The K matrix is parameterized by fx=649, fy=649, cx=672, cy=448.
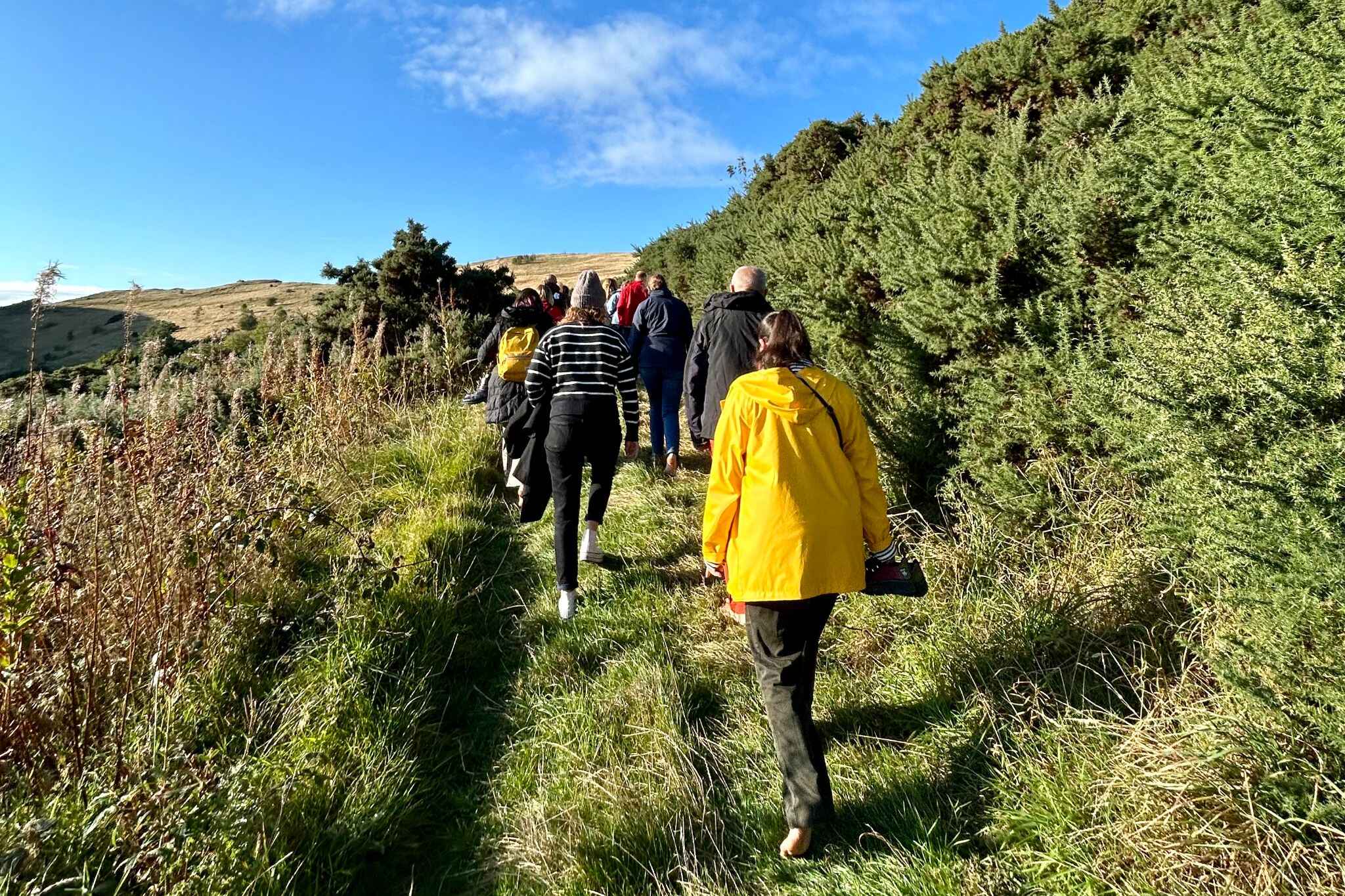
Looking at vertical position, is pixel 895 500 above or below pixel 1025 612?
above

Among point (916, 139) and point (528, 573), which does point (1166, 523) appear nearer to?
point (528, 573)

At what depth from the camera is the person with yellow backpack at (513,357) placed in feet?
16.6

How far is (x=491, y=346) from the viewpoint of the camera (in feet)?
19.1

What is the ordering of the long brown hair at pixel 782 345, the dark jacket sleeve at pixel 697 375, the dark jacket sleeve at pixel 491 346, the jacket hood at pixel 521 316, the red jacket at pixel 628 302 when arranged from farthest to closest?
the red jacket at pixel 628 302
the dark jacket sleeve at pixel 491 346
the jacket hood at pixel 521 316
the dark jacket sleeve at pixel 697 375
the long brown hair at pixel 782 345

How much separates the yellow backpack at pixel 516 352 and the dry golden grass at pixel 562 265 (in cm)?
2696

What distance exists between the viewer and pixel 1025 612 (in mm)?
3043

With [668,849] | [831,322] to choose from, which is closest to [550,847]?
[668,849]

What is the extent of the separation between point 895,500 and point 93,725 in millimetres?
4456

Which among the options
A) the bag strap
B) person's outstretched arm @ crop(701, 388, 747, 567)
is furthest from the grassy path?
the bag strap

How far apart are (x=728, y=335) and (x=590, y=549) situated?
1934 mm

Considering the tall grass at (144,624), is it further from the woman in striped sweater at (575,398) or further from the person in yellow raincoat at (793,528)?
the person in yellow raincoat at (793,528)

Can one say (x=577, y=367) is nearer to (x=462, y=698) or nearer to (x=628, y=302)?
(x=462, y=698)

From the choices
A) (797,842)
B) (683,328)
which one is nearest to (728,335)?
(683,328)

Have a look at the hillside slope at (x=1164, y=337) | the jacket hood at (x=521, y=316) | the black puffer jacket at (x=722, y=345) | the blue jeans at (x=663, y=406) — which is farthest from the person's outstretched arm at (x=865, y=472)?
the blue jeans at (x=663, y=406)
